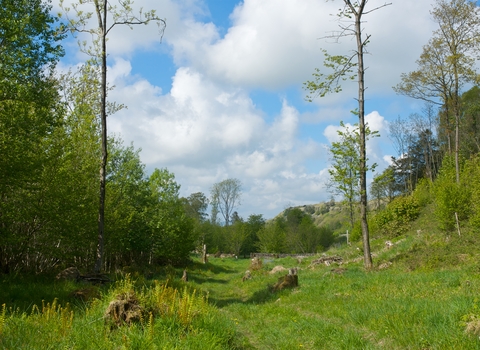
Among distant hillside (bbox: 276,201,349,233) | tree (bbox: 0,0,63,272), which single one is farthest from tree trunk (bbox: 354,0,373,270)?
distant hillside (bbox: 276,201,349,233)

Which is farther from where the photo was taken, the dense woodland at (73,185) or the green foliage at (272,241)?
the green foliage at (272,241)

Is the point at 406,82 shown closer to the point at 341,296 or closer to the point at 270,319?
the point at 341,296

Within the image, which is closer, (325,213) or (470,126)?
(470,126)

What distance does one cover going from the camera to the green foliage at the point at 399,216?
100ft

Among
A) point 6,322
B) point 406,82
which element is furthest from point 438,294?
point 406,82

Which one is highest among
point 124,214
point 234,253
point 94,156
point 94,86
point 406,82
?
point 406,82

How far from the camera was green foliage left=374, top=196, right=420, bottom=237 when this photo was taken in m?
30.6

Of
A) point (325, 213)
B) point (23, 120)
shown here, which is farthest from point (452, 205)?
point (325, 213)

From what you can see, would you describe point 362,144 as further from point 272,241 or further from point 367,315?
point 272,241

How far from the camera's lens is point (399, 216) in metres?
31.1

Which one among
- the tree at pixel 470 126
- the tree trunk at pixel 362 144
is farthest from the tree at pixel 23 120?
the tree at pixel 470 126

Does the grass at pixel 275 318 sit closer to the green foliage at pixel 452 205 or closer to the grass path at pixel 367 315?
the grass path at pixel 367 315

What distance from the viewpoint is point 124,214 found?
22141 mm

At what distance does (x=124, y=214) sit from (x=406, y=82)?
21076 mm
